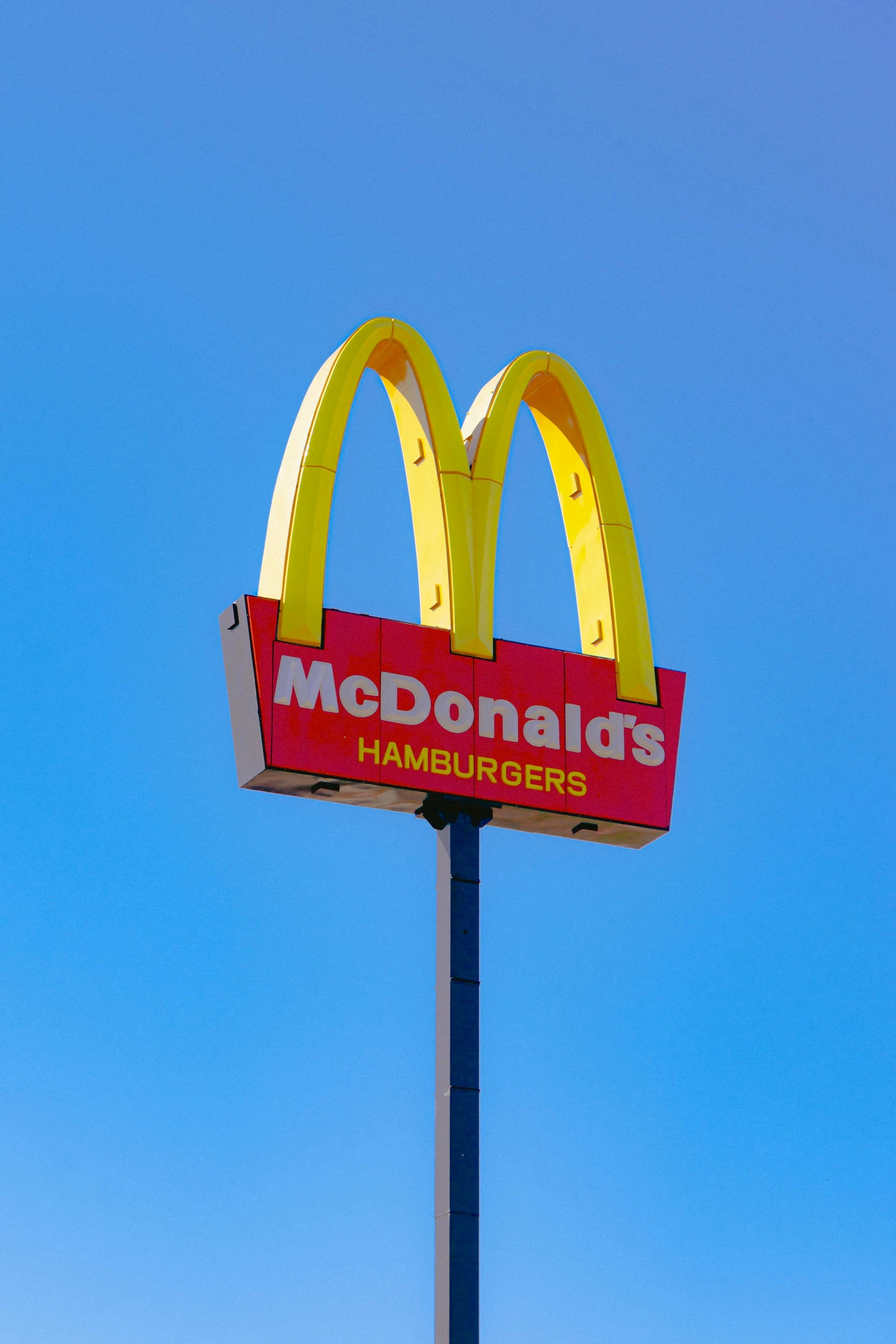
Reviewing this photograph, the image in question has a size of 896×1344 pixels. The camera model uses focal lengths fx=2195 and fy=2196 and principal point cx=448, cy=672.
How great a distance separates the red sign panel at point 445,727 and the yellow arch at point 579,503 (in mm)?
312

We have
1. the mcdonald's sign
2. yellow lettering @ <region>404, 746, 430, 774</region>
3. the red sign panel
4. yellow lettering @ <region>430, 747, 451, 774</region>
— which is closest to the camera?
the red sign panel

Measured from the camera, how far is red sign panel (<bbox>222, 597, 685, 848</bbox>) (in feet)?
70.6

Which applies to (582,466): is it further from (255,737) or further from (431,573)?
(255,737)

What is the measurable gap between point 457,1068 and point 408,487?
633cm

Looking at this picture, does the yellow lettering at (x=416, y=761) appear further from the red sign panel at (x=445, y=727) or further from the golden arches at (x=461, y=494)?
the golden arches at (x=461, y=494)

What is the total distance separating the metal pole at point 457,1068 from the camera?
797 inches

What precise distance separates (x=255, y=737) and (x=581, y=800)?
11.8 feet

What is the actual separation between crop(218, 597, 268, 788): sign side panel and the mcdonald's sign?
23 millimetres

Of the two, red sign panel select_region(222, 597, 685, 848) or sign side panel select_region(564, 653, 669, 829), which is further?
sign side panel select_region(564, 653, 669, 829)

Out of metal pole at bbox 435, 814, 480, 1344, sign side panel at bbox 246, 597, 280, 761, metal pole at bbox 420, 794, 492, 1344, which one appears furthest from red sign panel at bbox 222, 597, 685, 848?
metal pole at bbox 435, 814, 480, 1344

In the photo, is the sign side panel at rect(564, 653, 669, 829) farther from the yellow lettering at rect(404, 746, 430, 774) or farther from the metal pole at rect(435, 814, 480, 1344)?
the yellow lettering at rect(404, 746, 430, 774)

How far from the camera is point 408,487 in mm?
23594

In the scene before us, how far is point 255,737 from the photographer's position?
2136 centimetres

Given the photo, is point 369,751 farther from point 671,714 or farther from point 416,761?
point 671,714
